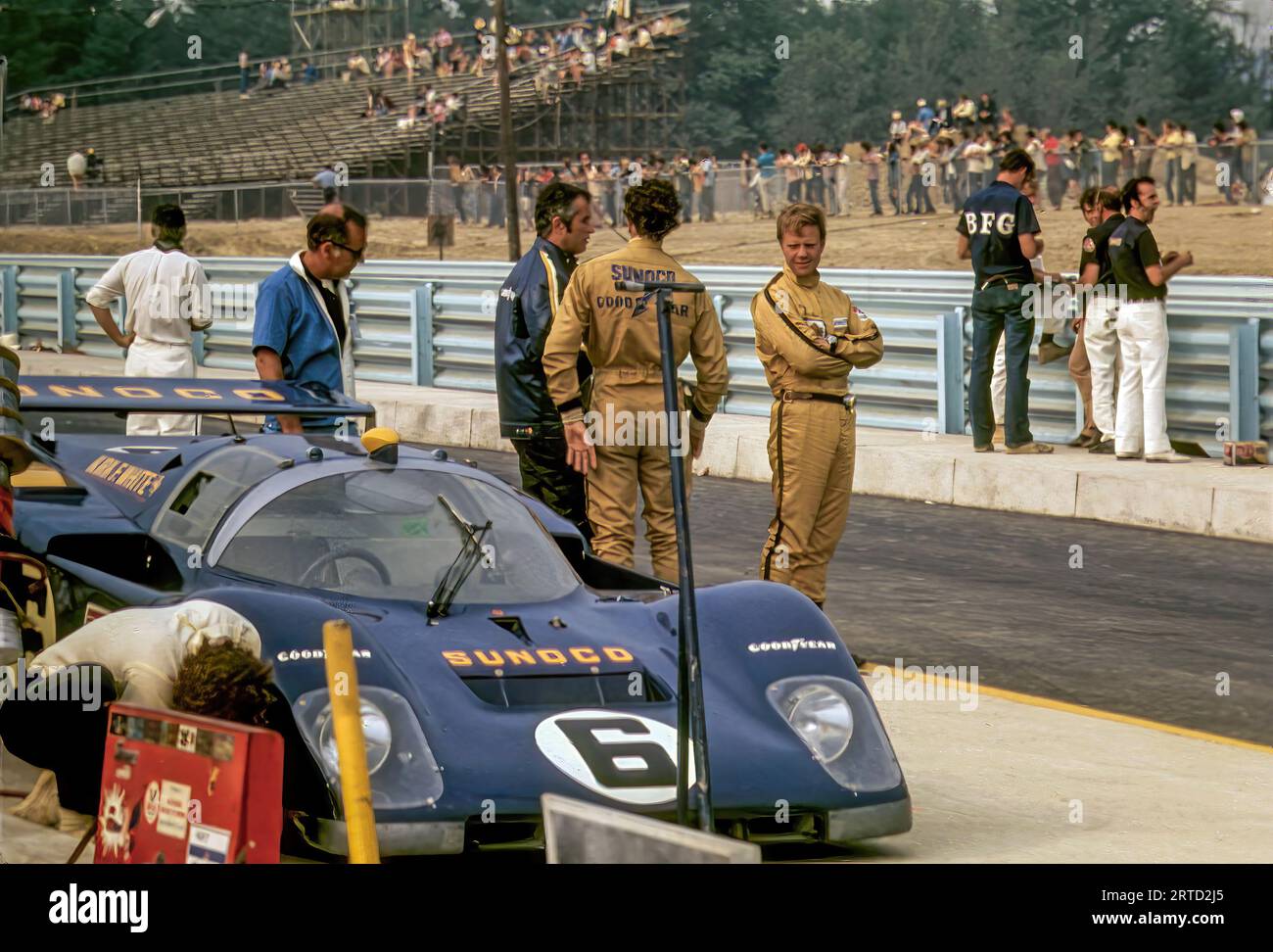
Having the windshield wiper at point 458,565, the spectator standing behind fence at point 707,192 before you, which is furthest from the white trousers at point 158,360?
the spectator standing behind fence at point 707,192

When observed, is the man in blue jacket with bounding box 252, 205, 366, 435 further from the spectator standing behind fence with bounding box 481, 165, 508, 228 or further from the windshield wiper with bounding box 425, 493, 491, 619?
the spectator standing behind fence with bounding box 481, 165, 508, 228

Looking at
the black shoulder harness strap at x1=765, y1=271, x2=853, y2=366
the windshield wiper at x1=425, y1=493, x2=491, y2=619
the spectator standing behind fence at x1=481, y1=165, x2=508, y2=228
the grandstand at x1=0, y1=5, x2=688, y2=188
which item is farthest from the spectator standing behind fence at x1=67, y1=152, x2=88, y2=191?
the windshield wiper at x1=425, y1=493, x2=491, y2=619

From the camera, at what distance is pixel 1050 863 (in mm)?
5594

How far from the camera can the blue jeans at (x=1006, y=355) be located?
1429 centimetres

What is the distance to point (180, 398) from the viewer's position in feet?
27.7

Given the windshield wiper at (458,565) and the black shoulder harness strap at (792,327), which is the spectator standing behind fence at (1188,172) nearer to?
the black shoulder harness strap at (792,327)

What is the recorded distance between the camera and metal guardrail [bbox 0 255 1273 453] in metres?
14.0

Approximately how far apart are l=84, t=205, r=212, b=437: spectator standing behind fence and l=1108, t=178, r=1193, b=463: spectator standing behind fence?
6401 millimetres

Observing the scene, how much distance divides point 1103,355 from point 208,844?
420 inches

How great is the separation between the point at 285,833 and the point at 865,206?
3376 cm

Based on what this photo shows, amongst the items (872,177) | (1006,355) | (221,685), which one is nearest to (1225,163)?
(872,177)

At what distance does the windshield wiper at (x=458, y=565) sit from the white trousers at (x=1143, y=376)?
26.5 ft
